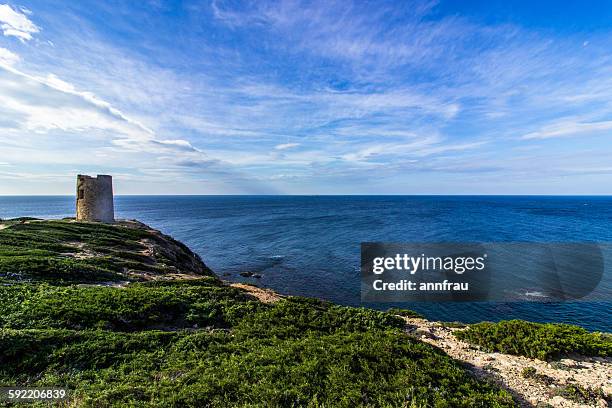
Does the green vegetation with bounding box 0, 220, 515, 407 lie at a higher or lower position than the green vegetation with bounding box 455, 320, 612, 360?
higher

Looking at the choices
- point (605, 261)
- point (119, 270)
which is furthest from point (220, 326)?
point (605, 261)

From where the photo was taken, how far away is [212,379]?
8484 mm

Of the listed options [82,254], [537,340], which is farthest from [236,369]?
[82,254]

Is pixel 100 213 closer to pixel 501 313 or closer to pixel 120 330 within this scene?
pixel 120 330

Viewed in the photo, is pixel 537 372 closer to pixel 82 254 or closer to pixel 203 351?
pixel 203 351

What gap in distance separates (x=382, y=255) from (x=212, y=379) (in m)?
43.4

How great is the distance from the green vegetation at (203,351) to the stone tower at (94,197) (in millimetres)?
20713

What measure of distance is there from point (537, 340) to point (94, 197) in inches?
1755

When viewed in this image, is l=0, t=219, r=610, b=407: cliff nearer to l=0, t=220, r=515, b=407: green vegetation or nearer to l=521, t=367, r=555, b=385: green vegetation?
l=0, t=220, r=515, b=407: green vegetation

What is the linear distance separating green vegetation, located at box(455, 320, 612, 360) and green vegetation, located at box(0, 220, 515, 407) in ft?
11.9

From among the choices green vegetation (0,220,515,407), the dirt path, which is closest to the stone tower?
green vegetation (0,220,515,407)

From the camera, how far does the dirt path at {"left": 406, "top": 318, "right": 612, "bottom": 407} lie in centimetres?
941

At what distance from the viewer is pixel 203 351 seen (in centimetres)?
1056

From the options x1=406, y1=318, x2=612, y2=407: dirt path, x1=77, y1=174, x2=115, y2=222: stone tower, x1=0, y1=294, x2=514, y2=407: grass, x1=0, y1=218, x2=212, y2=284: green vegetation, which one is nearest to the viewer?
x1=0, y1=294, x2=514, y2=407: grass
